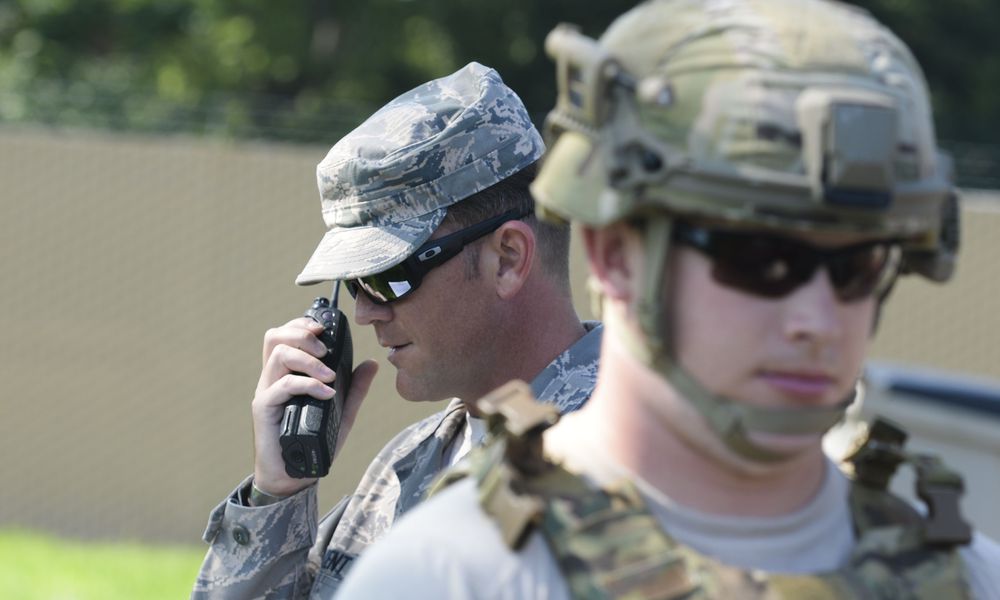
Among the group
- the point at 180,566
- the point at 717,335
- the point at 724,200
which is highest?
the point at 724,200

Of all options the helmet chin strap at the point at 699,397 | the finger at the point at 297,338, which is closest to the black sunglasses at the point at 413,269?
the finger at the point at 297,338

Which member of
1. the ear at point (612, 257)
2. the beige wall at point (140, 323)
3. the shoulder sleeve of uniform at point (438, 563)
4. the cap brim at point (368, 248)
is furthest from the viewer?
the beige wall at point (140, 323)

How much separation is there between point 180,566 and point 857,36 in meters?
7.27

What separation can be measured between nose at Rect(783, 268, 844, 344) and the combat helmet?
72 mm

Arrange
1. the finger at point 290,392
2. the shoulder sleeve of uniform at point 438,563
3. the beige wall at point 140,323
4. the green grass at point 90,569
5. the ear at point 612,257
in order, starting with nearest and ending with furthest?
1. the shoulder sleeve of uniform at point 438,563
2. the ear at point 612,257
3. the finger at point 290,392
4. the green grass at point 90,569
5. the beige wall at point 140,323

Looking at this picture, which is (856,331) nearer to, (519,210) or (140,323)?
(519,210)

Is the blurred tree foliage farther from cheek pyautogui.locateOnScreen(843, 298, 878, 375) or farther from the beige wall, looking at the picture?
cheek pyautogui.locateOnScreen(843, 298, 878, 375)

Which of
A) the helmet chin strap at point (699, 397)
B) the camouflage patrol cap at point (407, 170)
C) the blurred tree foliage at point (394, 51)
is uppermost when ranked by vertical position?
the helmet chin strap at point (699, 397)

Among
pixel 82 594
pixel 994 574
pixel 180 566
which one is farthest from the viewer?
pixel 180 566

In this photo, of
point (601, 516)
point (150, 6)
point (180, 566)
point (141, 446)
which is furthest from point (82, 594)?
point (150, 6)

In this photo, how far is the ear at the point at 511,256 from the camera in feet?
9.85

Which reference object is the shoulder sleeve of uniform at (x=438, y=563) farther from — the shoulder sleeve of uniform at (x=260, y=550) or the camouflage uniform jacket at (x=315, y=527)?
the shoulder sleeve of uniform at (x=260, y=550)

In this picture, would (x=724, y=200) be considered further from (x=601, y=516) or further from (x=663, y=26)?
(x=601, y=516)

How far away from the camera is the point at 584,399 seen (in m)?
2.79
